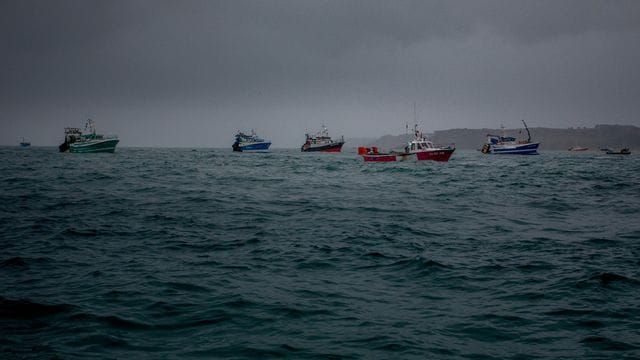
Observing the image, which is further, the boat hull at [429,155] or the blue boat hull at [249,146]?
the blue boat hull at [249,146]

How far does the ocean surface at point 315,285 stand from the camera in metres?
5.83

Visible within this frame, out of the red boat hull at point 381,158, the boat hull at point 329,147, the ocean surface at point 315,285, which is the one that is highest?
the boat hull at point 329,147

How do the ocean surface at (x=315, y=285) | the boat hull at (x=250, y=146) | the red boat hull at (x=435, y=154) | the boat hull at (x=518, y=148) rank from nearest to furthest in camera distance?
the ocean surface at (x=315, y=285)
the red boat hull at (x=435, y=154)
the boat hull at (x=518, y=148)
the boat hull at (x=250, y=146)

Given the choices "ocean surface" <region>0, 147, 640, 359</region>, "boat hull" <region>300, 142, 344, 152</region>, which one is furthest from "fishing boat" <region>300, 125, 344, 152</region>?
"ocean surface" <region>0, 147, 640, 359</region>

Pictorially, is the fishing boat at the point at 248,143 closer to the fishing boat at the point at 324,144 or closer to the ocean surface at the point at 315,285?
the fishing boat at the point at 324,144

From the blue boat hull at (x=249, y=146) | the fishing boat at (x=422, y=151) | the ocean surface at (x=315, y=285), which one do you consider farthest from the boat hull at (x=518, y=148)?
the ocean surface at (x=315, y=285)

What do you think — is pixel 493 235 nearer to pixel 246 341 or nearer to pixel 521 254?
pixel 521 254

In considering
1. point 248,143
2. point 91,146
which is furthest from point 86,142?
point 248,143

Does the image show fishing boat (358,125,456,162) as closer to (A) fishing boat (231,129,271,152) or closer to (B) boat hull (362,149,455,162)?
(B) boat hull (362,149,455,162)

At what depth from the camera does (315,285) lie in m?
8.38

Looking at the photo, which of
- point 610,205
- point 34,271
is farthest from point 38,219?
point 610,205

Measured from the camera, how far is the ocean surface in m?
5.83

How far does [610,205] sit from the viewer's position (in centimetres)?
2091

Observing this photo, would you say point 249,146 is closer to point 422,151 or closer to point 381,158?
point 381,158
